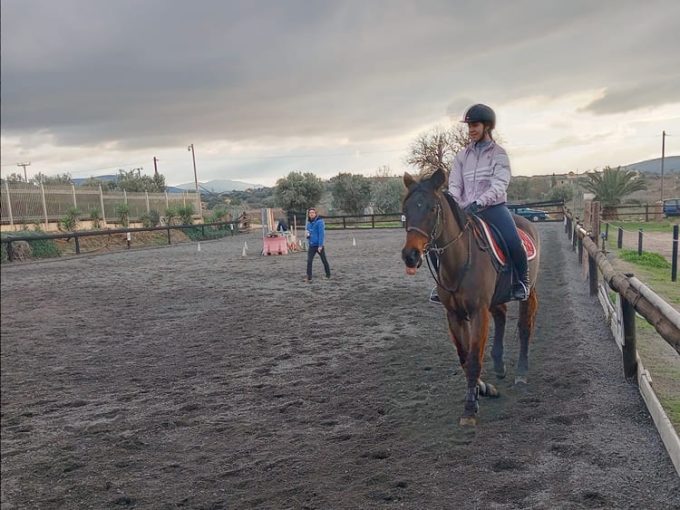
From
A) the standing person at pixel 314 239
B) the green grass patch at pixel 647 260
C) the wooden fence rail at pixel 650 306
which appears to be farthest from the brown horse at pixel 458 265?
the green grass patch at pixel 647 260

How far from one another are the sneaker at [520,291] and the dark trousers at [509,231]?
8cm

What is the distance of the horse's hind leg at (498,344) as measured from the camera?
484cm

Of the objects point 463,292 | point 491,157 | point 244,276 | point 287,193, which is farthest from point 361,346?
point 287,193

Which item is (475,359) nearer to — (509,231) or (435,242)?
(435,242)

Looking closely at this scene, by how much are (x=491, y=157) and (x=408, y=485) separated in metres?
2.73

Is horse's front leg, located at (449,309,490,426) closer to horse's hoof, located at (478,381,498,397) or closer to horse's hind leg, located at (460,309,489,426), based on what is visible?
horse's hind leg, located at (460,309,489,426)

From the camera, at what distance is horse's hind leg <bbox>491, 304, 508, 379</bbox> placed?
484cm

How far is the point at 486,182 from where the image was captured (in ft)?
14.0

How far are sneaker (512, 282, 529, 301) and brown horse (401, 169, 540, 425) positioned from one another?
169 mm

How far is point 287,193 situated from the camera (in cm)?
4888

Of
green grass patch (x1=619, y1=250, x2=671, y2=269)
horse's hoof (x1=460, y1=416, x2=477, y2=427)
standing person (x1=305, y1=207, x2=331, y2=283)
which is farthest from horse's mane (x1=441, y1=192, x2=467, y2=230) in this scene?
green grass patch (x1=619, y1=250, x2=671, y2=269)

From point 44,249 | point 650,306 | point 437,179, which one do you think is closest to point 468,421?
point 650,306

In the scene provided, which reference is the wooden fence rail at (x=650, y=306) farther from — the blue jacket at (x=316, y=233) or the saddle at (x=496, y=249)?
the blue jacket at (x=316, y=233)

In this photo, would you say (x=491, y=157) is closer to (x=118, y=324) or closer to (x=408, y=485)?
(x=408, y=485)
